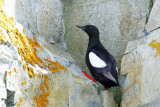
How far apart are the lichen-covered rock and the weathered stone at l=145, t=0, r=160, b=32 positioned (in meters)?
0.13

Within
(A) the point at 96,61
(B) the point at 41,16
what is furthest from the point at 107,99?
(B) the point at 41,16

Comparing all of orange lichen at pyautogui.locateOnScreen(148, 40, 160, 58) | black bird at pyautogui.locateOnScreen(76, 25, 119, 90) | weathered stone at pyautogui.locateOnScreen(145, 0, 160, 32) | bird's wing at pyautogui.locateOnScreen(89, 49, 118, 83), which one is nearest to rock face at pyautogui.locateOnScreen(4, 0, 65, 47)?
black bird at pyautogui.locateOnScreen(76, 25, 119, 90)

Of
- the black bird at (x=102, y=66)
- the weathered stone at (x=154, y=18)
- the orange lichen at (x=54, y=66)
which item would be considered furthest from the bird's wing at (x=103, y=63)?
the weathered stone at (x=154, y=18)

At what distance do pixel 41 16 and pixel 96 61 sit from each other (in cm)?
124

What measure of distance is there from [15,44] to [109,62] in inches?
64.5

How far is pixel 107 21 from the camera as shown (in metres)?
4.79

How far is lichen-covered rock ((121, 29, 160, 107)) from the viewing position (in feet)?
11.4

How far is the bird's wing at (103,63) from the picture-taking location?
3.99m

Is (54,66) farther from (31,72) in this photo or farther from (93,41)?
(93,41)

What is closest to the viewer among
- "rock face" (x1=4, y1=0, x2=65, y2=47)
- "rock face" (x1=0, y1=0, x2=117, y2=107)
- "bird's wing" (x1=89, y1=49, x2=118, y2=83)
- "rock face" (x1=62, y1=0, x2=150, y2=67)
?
"rock face" (x1=0, y1=0, x2=117, y2=107)

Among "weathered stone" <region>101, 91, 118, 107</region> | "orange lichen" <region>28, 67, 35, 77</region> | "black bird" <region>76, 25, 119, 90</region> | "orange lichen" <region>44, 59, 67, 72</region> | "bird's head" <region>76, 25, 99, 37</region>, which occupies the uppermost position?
"orange lichen" <region>28, 67, 35, 77</region>

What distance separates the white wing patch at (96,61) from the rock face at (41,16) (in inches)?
32.0

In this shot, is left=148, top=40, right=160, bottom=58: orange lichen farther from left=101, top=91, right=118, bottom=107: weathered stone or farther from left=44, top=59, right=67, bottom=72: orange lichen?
left=44, top=59, right=67, bottom=72: orange lichen

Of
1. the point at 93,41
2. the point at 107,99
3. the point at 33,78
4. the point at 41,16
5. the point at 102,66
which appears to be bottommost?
the point at 107,99
